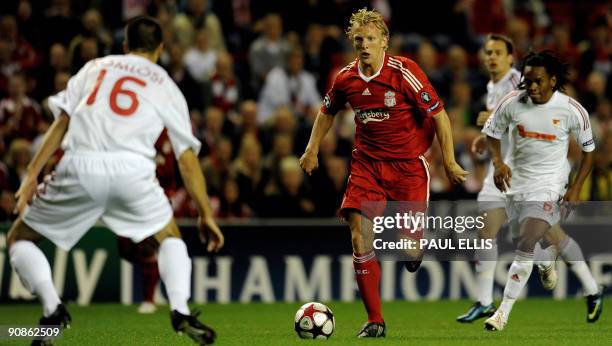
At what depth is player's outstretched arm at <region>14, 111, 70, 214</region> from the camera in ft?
24.1

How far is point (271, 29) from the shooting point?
57.0ft

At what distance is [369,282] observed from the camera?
948 cm

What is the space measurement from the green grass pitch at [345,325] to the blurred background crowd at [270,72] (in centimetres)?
152

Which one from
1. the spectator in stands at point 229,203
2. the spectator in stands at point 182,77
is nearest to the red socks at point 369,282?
the spectator in stands at point 229,203

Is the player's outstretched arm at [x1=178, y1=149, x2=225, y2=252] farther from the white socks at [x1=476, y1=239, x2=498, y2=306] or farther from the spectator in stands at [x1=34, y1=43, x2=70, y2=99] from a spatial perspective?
the spectator in stands at [x1=34, y1=43, x2=70, y2=99]

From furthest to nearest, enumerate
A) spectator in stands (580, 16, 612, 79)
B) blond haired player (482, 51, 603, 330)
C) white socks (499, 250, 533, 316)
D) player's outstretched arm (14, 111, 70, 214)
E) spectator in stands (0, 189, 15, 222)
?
1. spectator in stands (580, 16, 612, 79)
2. spectator in stands (0, 189, 15, 222)
3. blond haired player (482, 51, 603, 330)
4. white socks (499, 250, 533, 316)
5. player's outstretched arm (14, 111, 70, 214)

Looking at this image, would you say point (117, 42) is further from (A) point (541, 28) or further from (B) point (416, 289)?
(A) point (541, 28)

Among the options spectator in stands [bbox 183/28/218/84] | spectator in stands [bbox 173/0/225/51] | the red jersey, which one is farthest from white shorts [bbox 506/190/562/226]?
spectator in stands [bbox 173/0/225/51]

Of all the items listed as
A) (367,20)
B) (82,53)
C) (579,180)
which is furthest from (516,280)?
(82,53)

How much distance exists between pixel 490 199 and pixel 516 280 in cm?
147

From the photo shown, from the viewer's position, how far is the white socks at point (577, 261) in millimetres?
10906

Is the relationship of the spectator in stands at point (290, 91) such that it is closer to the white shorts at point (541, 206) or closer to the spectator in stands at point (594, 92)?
the spectator in stands at point (594, 92)

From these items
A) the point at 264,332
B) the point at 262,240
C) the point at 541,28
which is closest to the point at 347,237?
the point at 262,240

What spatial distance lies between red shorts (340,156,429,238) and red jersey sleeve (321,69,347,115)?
0.44 metres
